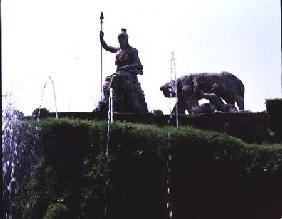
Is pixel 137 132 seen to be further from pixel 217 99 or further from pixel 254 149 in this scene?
pixel 217 99

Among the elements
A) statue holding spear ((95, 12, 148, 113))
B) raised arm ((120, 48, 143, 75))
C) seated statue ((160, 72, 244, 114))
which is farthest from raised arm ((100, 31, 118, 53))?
seated statue ((160, 72, 244, 114))

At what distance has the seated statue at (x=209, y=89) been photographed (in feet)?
64.7

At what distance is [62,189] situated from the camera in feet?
43.4

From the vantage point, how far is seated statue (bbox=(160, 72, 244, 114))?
19719 mm

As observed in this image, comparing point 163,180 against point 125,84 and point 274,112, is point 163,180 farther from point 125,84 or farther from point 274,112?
point 274,112

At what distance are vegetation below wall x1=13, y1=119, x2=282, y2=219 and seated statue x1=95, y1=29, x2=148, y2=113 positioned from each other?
351 centimetres

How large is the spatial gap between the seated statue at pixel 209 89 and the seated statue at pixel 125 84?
109 inches

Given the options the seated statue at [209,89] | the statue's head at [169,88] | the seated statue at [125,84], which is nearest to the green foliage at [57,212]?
the seated statue at [125,84]

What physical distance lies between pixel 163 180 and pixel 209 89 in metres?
7.60

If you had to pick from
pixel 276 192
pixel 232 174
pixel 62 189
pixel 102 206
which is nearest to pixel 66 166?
pixel 62 189

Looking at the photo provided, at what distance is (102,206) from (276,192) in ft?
12.3

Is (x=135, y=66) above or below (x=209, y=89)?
above

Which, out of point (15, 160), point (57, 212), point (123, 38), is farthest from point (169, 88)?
point (57, 212)

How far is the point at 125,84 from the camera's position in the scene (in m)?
17.0
